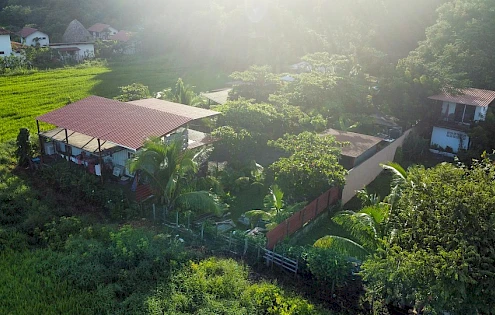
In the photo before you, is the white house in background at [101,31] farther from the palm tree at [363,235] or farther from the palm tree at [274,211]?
the palm tree at [363,235]

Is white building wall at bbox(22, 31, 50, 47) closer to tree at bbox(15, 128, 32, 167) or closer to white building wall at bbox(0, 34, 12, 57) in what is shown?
white building wall at bbox(0, 34, 12, 57)

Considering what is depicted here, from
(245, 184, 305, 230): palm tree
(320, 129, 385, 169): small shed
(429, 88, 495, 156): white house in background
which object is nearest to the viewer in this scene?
(245, 184, 305, 230): palm tree

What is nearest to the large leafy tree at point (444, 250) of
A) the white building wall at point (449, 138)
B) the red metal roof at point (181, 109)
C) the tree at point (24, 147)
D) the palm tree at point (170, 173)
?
the palm tree at point (170, 173)

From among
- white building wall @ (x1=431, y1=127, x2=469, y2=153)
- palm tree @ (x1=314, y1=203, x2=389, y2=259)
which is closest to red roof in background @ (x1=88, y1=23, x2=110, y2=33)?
white building wall @ (x1=431, y1=127, x2=469, y2=153)

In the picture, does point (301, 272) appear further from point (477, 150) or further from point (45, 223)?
point (477, 150)

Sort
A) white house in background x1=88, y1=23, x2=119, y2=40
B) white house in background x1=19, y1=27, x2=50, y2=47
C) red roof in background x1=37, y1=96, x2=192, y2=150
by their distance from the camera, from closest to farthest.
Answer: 1. red roof in background x1=37, y1=96, x2=192, y2=150
2. white house in background x1=19, y1=27, x2=50, y2=47
3. white house in background x1=88, y1=23, x2=119, y2=40
